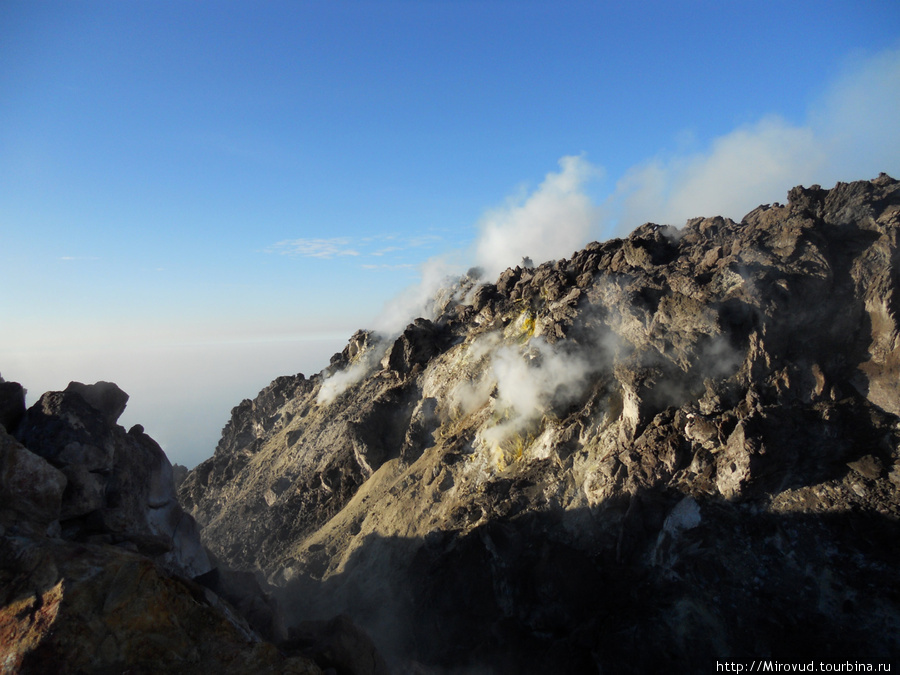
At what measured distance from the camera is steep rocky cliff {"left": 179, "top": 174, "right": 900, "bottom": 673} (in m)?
18.2

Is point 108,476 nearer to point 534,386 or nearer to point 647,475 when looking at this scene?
point 534,386

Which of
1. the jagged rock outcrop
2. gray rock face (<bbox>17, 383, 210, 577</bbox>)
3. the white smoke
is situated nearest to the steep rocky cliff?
the white smoke

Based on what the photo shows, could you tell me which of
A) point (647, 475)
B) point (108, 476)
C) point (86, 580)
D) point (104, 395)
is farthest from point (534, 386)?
point (86, 580)

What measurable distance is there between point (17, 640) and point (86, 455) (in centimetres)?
841

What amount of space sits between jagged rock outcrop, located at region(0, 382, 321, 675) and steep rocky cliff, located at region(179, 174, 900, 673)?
1146cm

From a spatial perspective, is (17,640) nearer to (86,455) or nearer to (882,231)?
(86,455)

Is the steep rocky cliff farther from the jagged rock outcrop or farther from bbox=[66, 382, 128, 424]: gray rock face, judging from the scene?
bbox=[66, 382, 128, 424]: gray rock face

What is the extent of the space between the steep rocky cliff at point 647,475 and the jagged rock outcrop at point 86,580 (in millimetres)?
11461

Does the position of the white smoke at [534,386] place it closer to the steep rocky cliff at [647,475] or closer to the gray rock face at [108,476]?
the steep rocky cliff at [647,475]

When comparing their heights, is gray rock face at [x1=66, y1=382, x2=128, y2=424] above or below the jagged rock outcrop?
above

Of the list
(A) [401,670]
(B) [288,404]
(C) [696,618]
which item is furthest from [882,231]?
(B) [288,404]

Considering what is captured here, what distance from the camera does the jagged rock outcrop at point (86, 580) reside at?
1167cm

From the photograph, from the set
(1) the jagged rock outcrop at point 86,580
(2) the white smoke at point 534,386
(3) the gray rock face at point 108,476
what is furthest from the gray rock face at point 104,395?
(2) the white smoke at point 534,386

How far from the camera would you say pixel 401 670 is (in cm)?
2130
